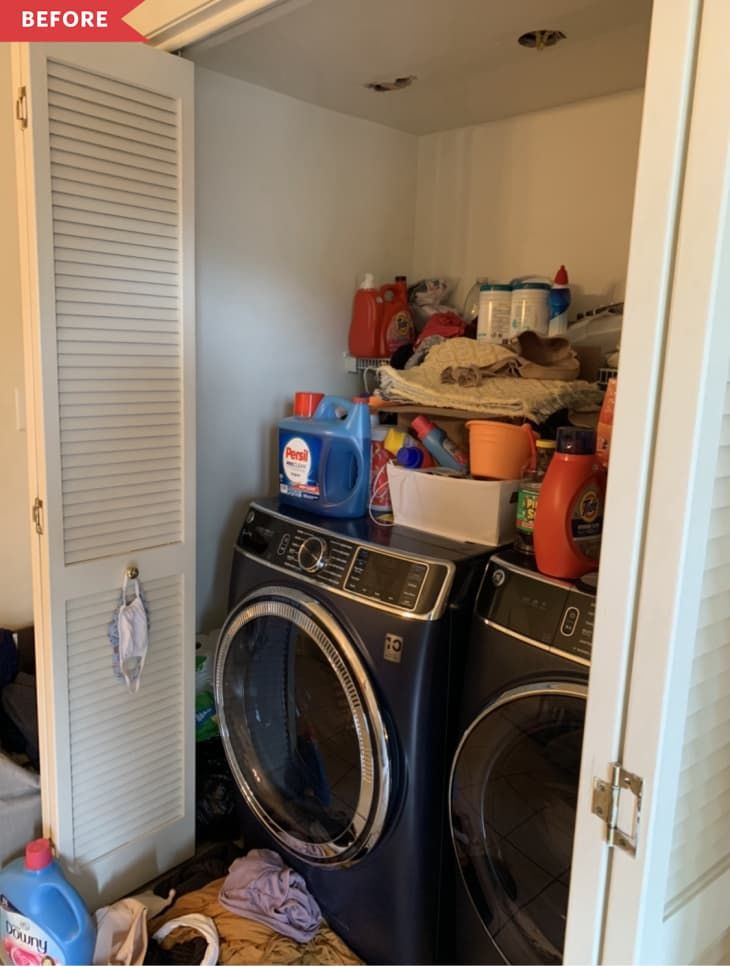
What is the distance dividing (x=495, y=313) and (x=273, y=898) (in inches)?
61.8

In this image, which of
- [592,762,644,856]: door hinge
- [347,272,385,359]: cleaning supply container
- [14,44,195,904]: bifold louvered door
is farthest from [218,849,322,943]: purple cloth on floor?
[347,272,385,359]: cleaning supply container

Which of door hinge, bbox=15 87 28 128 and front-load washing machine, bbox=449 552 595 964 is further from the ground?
door hinge, bbox=15 87 28 128

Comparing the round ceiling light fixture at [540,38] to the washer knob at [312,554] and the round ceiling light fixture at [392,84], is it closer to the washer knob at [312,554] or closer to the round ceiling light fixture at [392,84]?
the round ceiling light fixture at [392,84]

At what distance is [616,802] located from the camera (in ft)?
2.60

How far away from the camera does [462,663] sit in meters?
1.42

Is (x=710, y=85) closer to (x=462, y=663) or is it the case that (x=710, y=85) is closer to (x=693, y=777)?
(x=693, y=777)

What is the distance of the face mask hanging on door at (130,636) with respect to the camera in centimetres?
170

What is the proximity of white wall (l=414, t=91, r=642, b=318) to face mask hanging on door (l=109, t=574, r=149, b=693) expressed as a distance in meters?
1.34

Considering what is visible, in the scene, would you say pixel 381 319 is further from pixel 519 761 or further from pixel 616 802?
pixel 616 802

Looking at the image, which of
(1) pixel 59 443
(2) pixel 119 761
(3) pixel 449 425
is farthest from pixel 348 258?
(2) pixel 119 761

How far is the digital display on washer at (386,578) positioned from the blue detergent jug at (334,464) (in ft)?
0.85

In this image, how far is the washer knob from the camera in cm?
162

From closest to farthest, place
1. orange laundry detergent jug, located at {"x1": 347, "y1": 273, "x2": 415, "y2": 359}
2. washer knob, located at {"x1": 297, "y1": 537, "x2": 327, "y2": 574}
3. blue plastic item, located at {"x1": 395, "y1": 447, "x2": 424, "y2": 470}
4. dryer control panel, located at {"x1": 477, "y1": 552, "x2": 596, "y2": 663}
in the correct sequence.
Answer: dryer control panel, located at {"x1": 477, "y1": 552, "x2": 596, "y2": 663}
washer knob, located at {"x1": 297, "y1": 537, "x2": 327, "y2": 574}
blue plastic item, located at {"x1": 395, "y1": 447, "x2": 424, "y2": 470}
orange laundry detergent jug, located at {"x1": 347, "y1": 273, "x2": 415, "y2": 359}

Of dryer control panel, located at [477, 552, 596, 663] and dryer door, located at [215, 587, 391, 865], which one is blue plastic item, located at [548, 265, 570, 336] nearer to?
dryer control panel, located at [477, 552, 596, 663]
